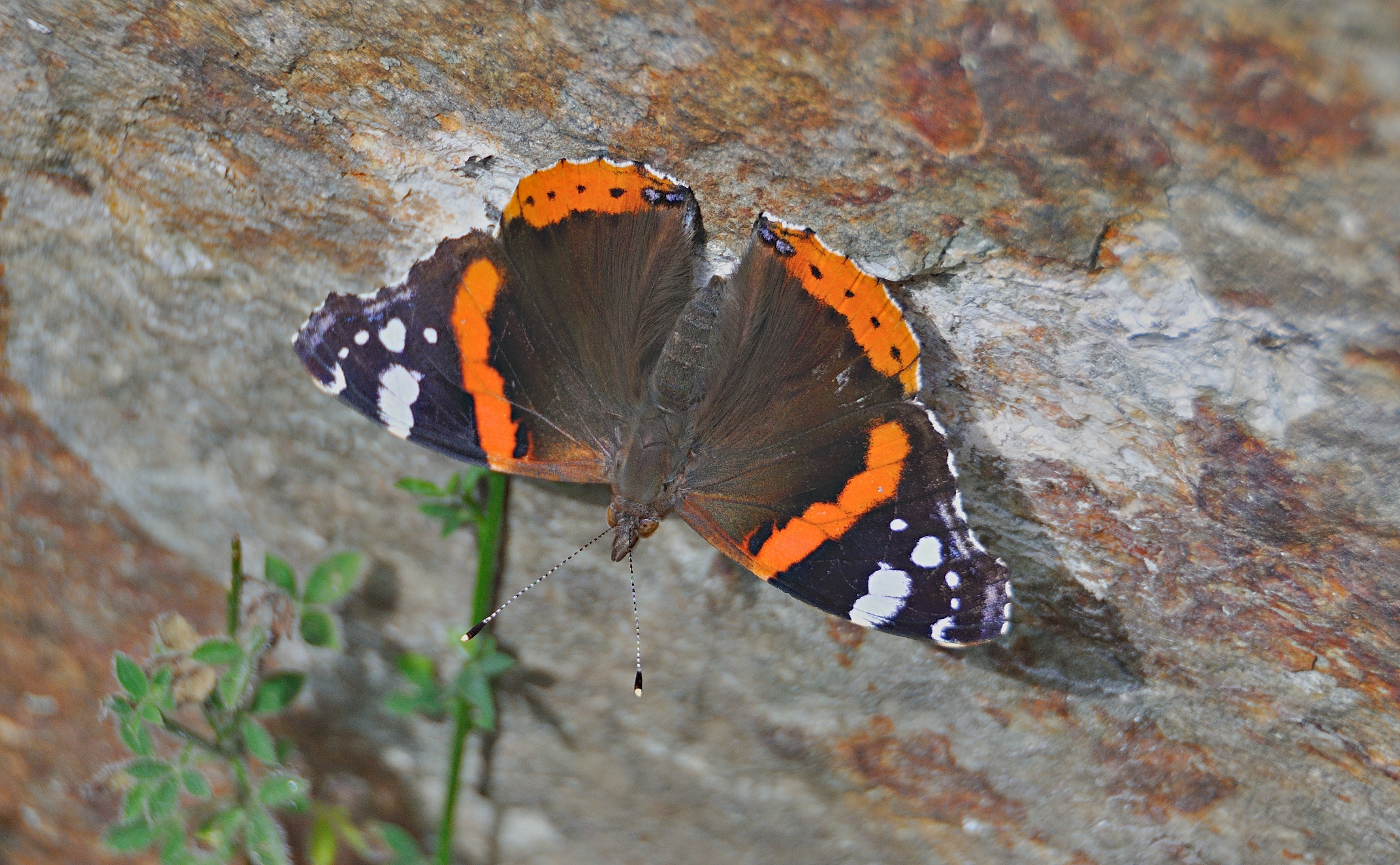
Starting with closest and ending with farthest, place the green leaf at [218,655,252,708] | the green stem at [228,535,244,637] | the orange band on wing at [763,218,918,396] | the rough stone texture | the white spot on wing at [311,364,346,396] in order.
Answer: the rough stone texture
the orange band on wing at [763,218,918,396]
the white spot on wing at [311,364,346,396]
the green leaf at [218,655,252,708]
the green stem at [228,535,244,637]

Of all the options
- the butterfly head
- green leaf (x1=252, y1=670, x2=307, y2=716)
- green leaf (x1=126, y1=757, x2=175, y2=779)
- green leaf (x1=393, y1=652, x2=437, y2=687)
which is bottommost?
green leaf (x1=126, y1=757, x2=175, y2=779)

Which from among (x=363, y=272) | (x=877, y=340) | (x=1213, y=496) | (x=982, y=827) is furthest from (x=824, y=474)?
(x=363, y=272)

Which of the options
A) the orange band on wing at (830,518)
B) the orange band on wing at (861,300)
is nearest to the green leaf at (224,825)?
the orange band on wing at (830,518)

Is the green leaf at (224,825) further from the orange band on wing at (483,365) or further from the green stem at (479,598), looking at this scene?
the orange band on wing at (483,365)

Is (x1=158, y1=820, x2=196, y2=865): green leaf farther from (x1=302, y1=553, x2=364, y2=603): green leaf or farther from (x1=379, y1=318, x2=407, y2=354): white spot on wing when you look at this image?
(x1=379, y1=318, x2=407, y2=354): white spot on wing

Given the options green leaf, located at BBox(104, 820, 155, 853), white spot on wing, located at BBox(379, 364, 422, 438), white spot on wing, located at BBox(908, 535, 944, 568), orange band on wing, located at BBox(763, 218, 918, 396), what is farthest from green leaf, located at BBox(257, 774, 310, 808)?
orange band on wing, located at BBox(763, 218, 918, 396)

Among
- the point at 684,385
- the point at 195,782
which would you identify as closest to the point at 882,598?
the point at 684,385
